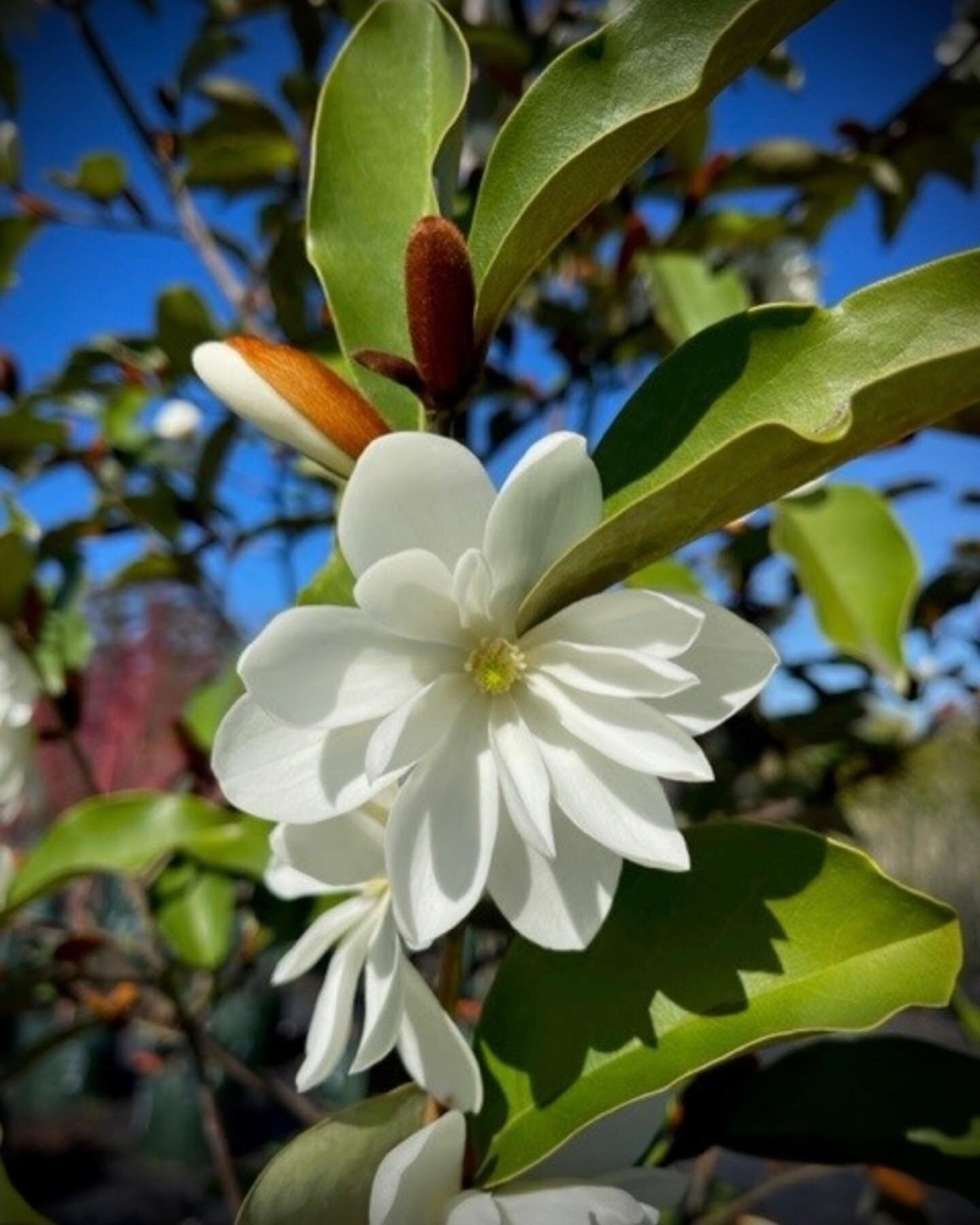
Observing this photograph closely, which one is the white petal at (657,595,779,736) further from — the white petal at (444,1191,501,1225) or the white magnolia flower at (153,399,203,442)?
the white magnolia flower at (153,399,203,442)

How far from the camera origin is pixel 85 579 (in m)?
1.39

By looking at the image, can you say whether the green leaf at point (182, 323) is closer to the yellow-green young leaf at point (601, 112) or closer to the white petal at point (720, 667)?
the yellow-green young leaf at point (601, 112)

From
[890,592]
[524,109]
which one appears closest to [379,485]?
[524,109]

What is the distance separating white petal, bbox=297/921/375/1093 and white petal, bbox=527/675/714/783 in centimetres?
17

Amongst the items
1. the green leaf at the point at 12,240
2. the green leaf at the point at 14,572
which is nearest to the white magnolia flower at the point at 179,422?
the green leaf at the point at 12,240

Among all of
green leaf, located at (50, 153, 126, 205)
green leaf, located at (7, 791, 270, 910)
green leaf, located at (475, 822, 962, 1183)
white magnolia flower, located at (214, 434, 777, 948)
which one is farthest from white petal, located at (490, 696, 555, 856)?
green leaf, located at (50, 153, 126, 205)

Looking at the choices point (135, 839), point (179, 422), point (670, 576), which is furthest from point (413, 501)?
point (179, 422)

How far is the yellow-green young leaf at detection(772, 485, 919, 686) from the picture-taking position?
2.85 ft

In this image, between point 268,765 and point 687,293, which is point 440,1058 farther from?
point 687,293

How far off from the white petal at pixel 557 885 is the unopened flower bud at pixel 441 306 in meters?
0.22

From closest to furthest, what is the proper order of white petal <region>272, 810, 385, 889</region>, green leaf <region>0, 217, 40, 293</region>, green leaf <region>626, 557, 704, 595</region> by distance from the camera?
white petal <region>272, 810, 385, 889</region>
green leaf <region>626, 557, 704, 595</region>
green leaf <region>0, 217, 40, 293</region>

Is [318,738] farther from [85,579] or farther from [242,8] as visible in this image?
[242,8]

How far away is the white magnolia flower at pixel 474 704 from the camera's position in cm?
42

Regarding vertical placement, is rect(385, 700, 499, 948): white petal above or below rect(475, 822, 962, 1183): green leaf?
above
